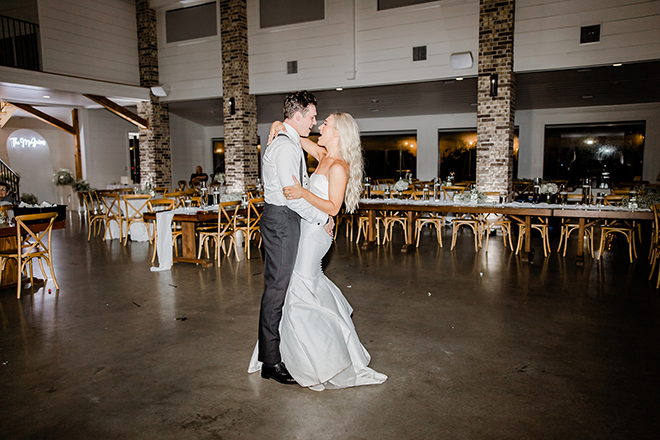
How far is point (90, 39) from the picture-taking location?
11.6 metres

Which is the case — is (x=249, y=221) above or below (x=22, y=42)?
below

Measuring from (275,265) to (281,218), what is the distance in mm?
297

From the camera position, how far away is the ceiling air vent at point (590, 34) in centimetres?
815

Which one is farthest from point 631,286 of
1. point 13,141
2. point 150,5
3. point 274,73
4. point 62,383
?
point 13,141

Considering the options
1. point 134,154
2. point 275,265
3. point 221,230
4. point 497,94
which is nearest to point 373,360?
point 275,265

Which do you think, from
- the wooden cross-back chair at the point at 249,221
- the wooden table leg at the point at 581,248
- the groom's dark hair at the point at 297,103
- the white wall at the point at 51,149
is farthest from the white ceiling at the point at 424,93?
the groom's dark hair at the point at 297,103

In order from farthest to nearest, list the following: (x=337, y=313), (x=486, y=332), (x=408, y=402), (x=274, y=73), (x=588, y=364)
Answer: (x=274, y=73) < (x=486, y=332) < (x=588, y=364) < (x=337, y=313) < (x=408, y=402)

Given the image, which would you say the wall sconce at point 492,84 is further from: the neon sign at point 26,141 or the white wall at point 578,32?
the neon sign at point 26,141

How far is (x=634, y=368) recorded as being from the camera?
2.96 m

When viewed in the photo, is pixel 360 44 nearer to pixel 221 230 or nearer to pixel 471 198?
pixel 471 198

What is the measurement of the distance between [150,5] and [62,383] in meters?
12.2

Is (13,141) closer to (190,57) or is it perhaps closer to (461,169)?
(190,57)

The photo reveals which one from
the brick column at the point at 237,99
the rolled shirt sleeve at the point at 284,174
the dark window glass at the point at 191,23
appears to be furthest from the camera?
the dark window glass at the point at 191,23

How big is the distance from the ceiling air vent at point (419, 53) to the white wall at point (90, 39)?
8.05 meters
